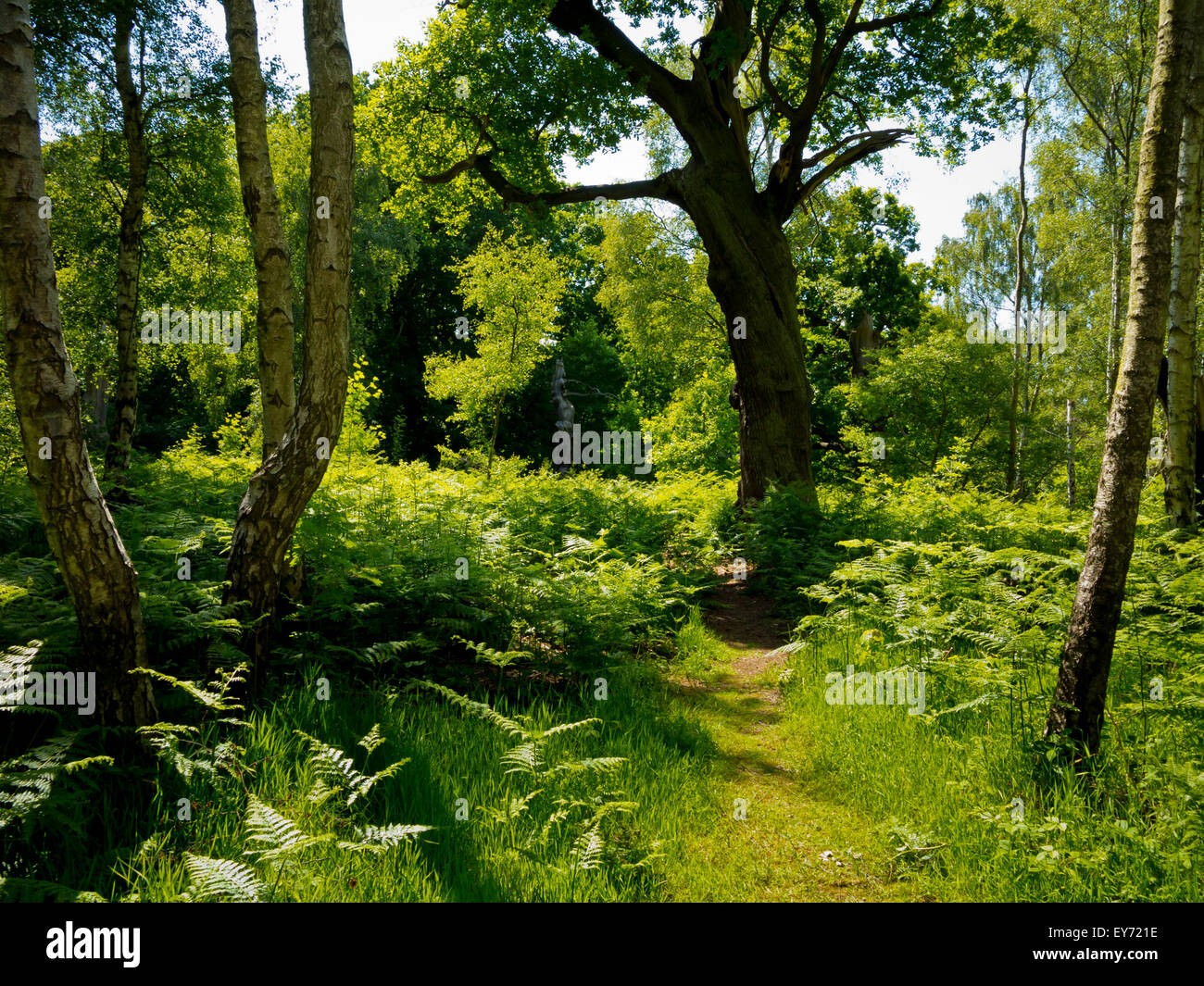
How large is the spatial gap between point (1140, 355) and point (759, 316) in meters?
7.92

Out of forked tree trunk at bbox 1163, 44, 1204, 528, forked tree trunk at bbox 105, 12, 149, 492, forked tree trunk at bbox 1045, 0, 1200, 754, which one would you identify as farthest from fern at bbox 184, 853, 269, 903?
forked tree trunk at bbox 105, 12, 149, 492

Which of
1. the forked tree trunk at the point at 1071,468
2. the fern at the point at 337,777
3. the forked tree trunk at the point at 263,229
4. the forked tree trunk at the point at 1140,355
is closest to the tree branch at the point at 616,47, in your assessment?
the forked tree trunk at the point at 263,229

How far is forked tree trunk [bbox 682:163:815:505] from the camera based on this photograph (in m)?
11.3

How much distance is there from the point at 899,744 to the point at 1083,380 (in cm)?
3133

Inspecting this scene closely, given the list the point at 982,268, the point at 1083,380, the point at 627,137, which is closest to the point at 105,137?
the point at 627,137

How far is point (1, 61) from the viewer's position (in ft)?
10.1

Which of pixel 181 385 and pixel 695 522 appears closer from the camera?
→ pixel 695 522

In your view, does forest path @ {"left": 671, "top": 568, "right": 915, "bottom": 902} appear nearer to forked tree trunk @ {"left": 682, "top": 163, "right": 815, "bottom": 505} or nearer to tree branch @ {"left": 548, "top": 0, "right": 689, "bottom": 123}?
forked tree trunk @ {"left": 682, "top": 163, "right": 815, "bottom": 505}

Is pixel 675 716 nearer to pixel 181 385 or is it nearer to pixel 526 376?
pixel 526 376

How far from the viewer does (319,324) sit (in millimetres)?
4551

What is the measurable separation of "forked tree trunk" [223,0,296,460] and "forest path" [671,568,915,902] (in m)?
4.03

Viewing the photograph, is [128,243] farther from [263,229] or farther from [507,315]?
[507,315]

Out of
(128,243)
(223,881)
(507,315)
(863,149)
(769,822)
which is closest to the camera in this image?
(223,881)

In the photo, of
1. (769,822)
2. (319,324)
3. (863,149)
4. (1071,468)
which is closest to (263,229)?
(319,324)
